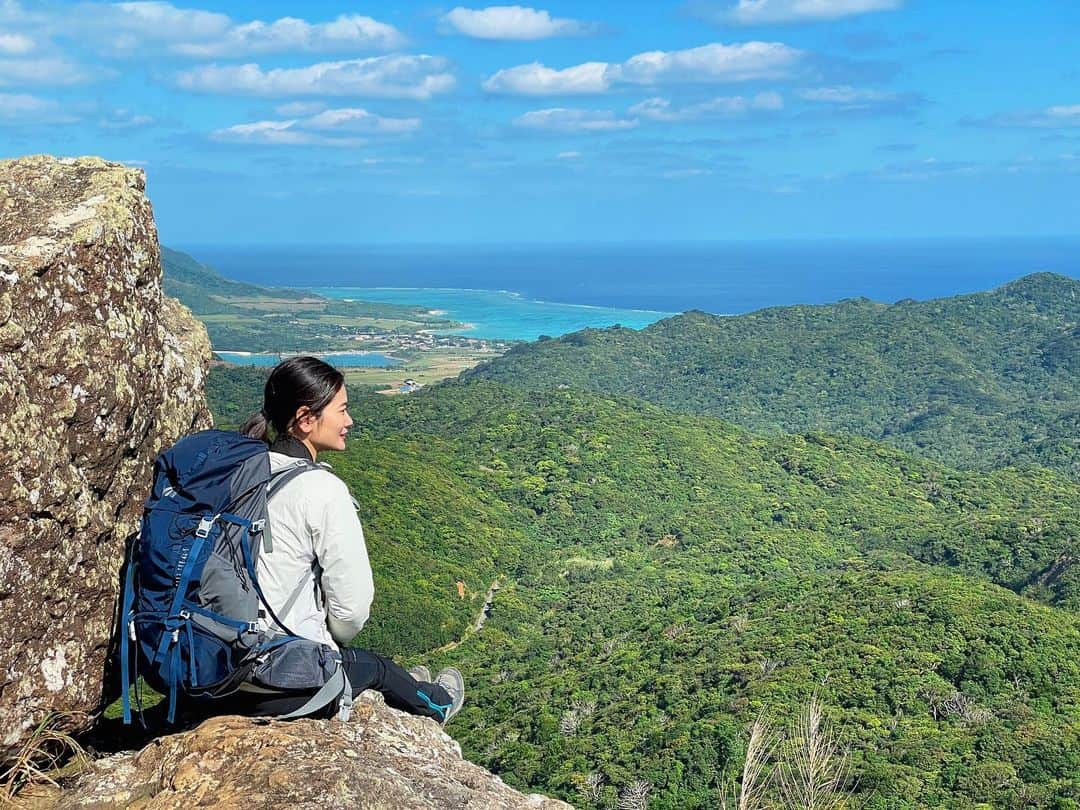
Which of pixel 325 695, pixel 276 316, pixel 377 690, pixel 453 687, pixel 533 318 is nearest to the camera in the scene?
pixel 325 695

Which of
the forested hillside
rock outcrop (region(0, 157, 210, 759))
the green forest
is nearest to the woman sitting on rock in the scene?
rock outcrop (region(0, 157, 210, 759))

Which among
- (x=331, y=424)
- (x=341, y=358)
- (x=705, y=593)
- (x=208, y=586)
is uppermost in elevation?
(x=331, y=424)

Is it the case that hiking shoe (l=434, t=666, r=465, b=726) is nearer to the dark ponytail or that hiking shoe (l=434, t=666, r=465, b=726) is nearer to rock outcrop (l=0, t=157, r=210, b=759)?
rock outcrop (l=0, t=157, r=210, b=759)

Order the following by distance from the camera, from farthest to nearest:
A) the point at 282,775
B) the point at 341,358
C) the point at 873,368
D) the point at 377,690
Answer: the point at 341,358 → the point at 873,368 → the point at 377,690 → the point at 282,775

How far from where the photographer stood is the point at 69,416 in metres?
4.34

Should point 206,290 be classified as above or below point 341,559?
above

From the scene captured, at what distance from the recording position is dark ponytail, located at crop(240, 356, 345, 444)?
437cm

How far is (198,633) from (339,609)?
582 millimetres

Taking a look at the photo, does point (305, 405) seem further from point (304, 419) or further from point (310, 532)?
point (310, 532)

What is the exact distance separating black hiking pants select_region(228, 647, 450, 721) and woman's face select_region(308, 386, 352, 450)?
1.00m

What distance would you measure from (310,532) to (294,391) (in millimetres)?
690

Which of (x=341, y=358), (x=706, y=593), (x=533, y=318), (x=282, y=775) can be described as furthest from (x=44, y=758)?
(x=533, y=318)

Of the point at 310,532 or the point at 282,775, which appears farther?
the point at 310,532

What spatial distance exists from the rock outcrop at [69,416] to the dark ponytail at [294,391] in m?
0.77
